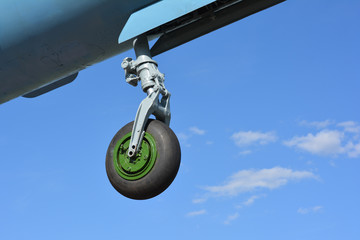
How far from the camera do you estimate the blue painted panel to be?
16.5ft

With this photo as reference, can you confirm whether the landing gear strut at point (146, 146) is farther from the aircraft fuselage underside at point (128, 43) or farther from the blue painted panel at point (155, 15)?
the blue painted panel at point (155, 15)

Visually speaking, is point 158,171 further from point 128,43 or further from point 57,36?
point 57,36

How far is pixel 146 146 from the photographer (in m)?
5.01

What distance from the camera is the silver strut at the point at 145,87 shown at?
5.05 metres

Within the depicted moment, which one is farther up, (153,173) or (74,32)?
(74,32)

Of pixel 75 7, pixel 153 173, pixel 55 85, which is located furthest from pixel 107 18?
pixel 55 85

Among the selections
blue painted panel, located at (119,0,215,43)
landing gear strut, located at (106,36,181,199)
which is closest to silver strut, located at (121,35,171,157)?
landing gear strut, located at (106,36,181,199)

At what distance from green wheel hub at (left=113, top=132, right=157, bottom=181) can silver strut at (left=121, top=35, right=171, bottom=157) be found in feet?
0.22

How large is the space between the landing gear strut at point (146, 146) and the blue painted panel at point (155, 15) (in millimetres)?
322

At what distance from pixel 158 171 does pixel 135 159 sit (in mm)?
324

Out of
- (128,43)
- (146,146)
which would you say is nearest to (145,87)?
(146,146)

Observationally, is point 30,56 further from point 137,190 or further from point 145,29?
point 137,190

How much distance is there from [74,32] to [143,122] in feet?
4.52

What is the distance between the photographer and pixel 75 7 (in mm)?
5328
